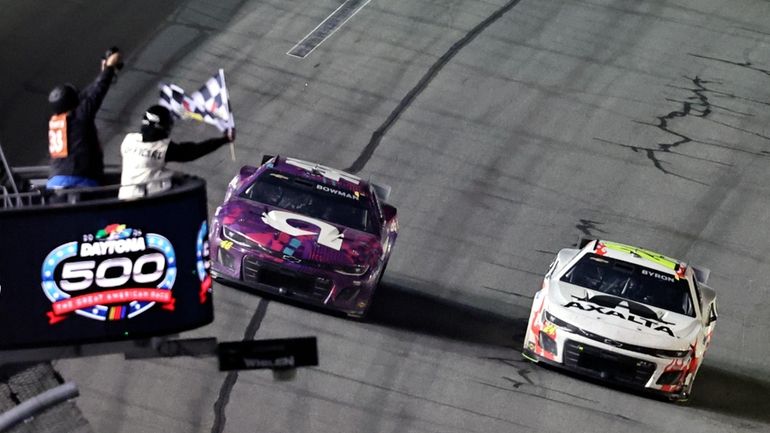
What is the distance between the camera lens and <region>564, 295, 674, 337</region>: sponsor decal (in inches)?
653

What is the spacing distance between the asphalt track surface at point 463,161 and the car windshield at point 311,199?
1.17 metres

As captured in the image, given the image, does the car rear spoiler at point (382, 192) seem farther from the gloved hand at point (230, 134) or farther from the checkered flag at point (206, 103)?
the gloved hand at point (230, 134)

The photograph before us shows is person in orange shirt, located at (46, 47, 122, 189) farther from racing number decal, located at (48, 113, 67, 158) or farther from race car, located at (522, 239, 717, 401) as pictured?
race car, located at (522, 239, 717, 401)

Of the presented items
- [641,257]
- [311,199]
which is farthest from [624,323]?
[311,199]

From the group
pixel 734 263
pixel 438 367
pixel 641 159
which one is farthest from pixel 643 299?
pixel 641 159

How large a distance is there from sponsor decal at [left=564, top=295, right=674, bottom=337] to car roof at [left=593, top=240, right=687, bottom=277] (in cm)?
90

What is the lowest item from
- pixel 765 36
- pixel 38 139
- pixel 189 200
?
pixel 765 36

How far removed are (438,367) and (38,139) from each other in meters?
7.92

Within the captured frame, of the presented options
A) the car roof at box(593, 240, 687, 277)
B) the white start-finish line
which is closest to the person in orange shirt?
the car roof at box(593, 240, 687, 277)

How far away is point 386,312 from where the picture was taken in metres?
17.8

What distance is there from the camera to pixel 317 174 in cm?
1822

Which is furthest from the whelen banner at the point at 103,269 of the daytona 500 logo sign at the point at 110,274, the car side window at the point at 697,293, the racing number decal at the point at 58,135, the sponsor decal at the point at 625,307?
the car side window at the point at 697,293

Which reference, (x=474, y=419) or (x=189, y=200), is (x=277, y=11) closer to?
(x=474, y=419)

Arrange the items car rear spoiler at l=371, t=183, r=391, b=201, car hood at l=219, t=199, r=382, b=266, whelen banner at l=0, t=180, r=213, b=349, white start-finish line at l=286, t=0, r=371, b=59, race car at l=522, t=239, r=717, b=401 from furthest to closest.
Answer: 1. white start-finish line at l=286, t=0, r=371, b=59
2. car rear spoiler at l=371, t=183, r=391, b=201
3. car hood at l=219, t=199, r=382, b=266
4. race car at l=522, t=239, r=717, b=401
5. whelen banner at l=0, t=180, r=213, b=349
